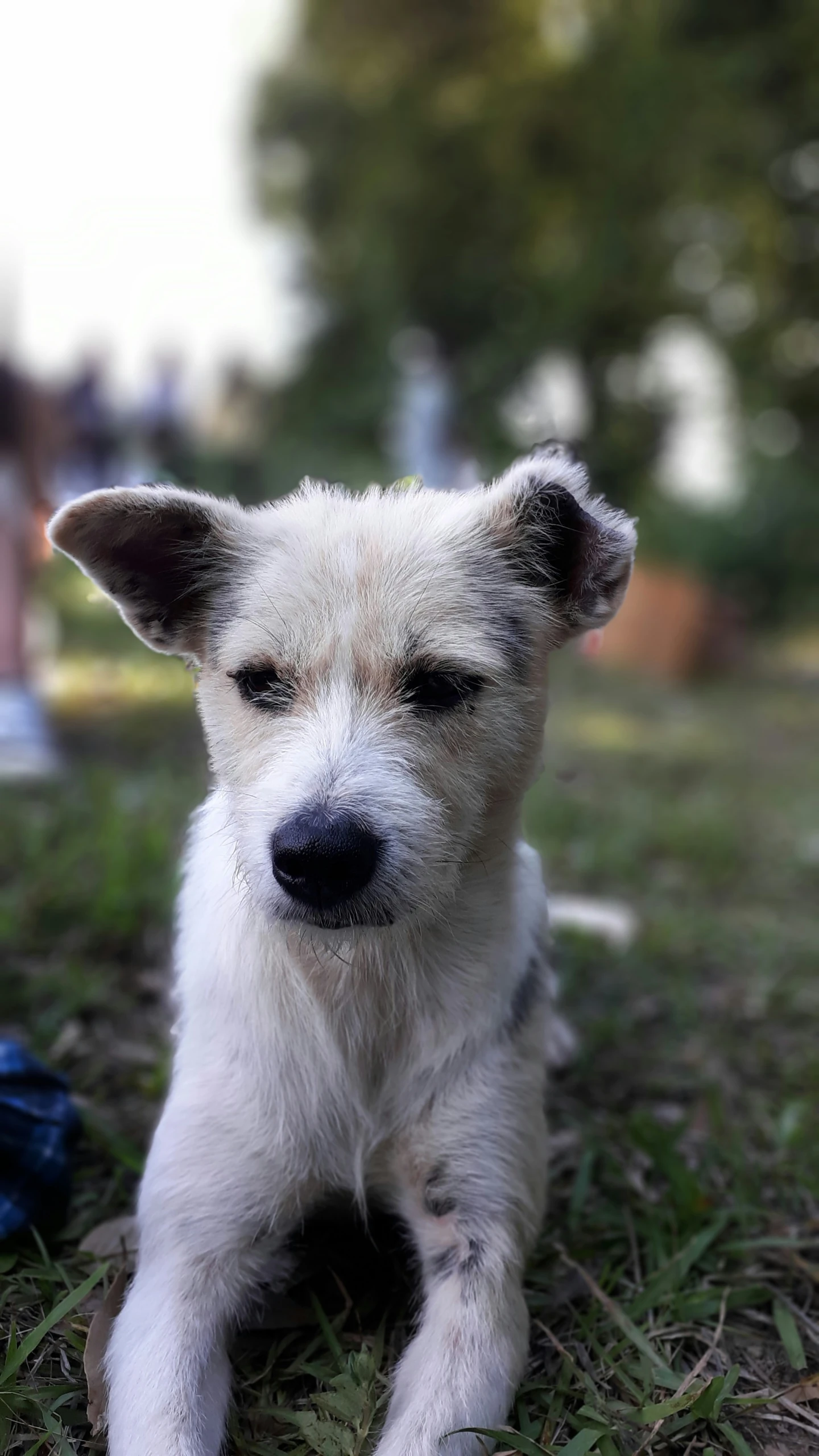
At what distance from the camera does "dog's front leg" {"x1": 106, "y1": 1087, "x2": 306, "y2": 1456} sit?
187 cm

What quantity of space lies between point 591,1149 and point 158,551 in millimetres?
2051

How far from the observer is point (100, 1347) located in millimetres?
2094

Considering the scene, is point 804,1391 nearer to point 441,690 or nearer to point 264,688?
point 441,690

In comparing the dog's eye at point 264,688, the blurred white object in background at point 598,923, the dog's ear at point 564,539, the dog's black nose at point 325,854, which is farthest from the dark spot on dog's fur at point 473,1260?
the blurred white object in background at point 598,923

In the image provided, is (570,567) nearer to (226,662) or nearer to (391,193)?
(226,662)

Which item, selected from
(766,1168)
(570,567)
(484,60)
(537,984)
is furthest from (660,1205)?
(484,60)

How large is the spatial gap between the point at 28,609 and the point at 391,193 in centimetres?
1429

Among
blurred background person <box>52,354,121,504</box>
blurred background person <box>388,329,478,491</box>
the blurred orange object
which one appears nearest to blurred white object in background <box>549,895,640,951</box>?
blurred background person <box>388,329,478,491</box>

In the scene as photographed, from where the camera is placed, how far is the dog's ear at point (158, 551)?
2184 mm

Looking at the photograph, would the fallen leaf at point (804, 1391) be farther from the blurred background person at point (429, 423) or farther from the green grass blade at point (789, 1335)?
Answer: the blurred background person at point (429, 423)

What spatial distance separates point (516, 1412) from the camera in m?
2.05

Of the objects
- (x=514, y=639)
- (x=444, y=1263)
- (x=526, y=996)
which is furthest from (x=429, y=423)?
(x=444, y=1263)

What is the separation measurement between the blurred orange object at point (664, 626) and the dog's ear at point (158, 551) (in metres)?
10.2

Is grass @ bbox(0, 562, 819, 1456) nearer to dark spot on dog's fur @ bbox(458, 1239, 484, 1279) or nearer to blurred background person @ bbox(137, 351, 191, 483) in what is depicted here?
dark spot on dog's fur @ bbox(458, 1239, 484, 1279)
